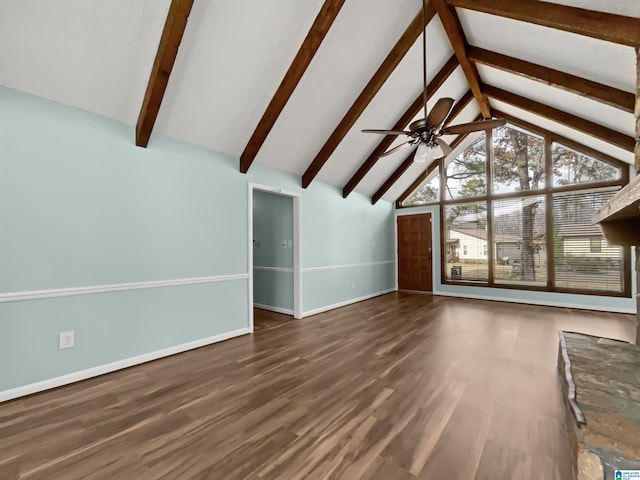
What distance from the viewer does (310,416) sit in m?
1.91

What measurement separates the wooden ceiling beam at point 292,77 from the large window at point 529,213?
452cm

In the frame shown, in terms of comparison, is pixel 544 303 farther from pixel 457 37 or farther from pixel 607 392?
pixel 457 37

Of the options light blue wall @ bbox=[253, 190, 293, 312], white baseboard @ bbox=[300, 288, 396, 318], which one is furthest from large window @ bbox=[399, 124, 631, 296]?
light blue wall @ bbox=[253, 190, 293, 312]

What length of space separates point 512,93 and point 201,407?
5779mm

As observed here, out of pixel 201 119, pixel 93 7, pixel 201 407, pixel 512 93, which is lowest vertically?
pixel 201 407

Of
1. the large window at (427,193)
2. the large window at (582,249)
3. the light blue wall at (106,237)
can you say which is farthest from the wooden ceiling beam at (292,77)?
the large window at (582,249)

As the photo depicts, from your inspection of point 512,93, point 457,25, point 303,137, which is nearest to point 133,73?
point 303,137

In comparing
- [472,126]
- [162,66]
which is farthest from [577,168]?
[162,66]

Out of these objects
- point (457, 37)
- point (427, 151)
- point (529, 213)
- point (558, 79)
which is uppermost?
point (457, 37)

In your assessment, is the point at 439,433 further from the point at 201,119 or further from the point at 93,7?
the point at 93,7

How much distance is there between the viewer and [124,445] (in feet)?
5.38

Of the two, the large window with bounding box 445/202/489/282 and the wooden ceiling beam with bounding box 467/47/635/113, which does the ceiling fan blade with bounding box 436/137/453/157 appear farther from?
the large window with bounding box 445/202/489/282

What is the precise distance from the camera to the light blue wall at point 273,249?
4746 mm

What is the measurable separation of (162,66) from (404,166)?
4735 mm
